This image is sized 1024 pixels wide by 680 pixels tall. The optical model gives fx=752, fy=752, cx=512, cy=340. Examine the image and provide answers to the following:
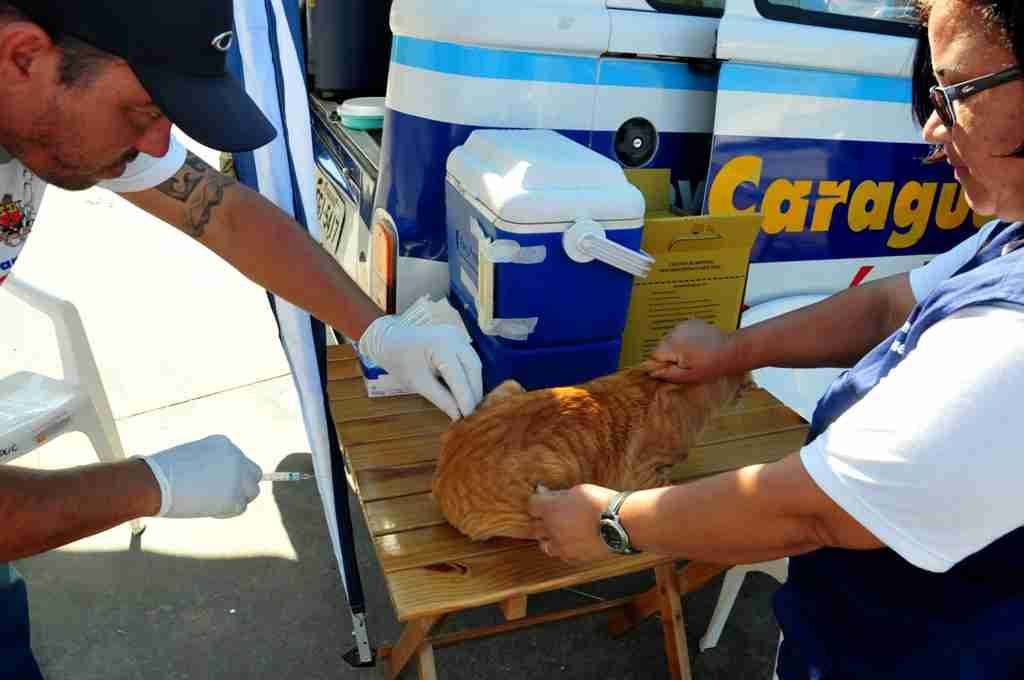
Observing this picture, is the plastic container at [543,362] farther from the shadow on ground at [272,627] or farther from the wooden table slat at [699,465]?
the shadow on ground at [272,627]

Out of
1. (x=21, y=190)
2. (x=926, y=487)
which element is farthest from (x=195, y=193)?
(x=926, y=487)

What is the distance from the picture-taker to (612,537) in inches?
51.6

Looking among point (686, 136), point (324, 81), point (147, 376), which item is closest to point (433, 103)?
point (686, 136)

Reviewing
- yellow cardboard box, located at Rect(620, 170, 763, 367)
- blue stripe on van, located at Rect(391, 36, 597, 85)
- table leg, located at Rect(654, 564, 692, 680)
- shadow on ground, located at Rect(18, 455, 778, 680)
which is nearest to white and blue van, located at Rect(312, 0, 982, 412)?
blue stripe on van, located at Rect(391, 36, 597, 85)

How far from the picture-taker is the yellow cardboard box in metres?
2.23

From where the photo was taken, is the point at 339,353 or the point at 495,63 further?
the point at 339,353

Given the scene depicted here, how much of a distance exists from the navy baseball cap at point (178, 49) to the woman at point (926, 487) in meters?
0.92

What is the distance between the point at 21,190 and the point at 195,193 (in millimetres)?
377

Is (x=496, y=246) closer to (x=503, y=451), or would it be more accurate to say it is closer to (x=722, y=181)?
(x=503, y=451)

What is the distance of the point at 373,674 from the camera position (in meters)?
2.43

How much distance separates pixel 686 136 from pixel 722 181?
0.67ft

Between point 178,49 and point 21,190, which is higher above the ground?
point 178,49

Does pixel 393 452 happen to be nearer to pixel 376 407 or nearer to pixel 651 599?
pixel 376 407

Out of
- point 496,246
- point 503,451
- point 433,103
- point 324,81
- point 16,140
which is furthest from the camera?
point 324,81
